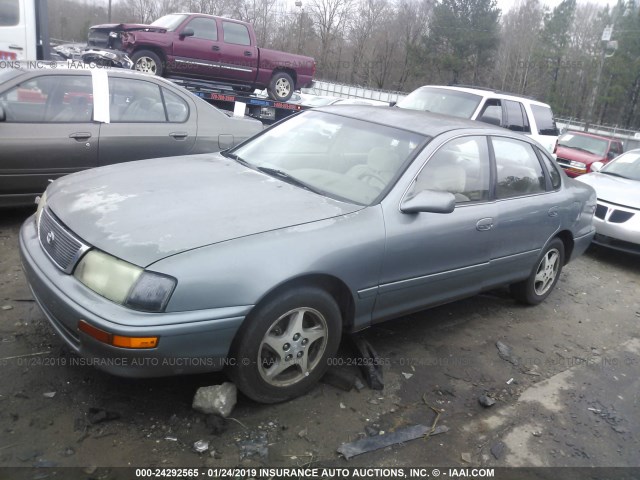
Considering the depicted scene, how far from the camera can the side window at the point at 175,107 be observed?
19.0ft

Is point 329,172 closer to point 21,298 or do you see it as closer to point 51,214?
point 51,214

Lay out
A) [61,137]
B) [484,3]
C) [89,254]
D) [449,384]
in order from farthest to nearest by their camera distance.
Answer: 1. [484,3]
2. [61,137]
3. [449,384]
4. [89,254]

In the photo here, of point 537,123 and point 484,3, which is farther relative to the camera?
point 484,3

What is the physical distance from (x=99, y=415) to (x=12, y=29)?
8.40 metres

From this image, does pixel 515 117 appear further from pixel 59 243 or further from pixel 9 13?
pixel 9 13

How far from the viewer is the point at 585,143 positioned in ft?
52.6

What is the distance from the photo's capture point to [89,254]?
2627 mm

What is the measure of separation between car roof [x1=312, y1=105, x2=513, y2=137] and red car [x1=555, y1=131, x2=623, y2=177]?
10.9m

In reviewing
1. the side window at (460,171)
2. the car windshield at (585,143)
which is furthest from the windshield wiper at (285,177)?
the car windshield at (585,143)

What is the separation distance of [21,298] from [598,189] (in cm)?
714

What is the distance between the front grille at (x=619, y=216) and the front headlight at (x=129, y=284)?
6430 millimetres

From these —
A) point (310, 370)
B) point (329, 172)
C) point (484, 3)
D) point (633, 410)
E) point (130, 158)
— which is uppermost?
point (484, 3)

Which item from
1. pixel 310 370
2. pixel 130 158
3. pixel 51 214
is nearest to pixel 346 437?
pixel 310 370

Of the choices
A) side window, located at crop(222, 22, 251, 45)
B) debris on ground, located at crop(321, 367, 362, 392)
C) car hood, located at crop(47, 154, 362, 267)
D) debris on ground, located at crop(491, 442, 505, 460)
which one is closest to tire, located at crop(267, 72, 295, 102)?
side window, located at crop(222, 22, 251, 45)
